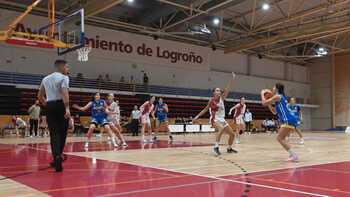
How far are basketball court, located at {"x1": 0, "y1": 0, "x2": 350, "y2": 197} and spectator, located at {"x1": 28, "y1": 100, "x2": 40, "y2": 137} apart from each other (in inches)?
21.9

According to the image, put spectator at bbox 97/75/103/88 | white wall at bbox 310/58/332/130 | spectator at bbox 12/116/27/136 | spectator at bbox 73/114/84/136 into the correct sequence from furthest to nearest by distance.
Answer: white wall at bbox 310/58/332/130 → spectator at bbox 97/75/103/88 → spectator at bbox 73/114/84/136 → spectator at bbox 12/116/27/136

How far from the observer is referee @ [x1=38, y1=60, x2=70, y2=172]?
6.66 m

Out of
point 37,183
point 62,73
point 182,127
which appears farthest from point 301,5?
point 37,183

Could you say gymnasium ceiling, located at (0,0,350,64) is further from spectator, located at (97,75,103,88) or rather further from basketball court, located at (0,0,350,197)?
spectator, located at (97,75,103,88)

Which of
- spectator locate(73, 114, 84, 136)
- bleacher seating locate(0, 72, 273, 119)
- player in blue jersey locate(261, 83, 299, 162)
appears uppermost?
bleacher seating locate(0, 72, 273, 119)

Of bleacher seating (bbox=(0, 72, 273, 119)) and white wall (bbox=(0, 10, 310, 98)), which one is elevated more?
white wall (bbox=(0, 10, 310, 98))

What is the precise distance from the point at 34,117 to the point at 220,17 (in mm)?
15421

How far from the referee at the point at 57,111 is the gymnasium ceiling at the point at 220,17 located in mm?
15600

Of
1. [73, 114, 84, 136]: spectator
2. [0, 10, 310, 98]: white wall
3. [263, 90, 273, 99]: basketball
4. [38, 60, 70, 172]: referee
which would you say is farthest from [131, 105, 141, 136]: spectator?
[38, 60, 70, 172]: referee

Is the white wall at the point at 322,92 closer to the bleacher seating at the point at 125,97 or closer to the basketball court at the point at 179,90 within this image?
the basketball court at the point at 179,90

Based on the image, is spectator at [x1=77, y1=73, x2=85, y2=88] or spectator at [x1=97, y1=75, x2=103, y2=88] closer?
spectator at [x1=77, y1=73, x2=85, y2=88]

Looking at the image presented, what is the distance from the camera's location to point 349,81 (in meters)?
40.2

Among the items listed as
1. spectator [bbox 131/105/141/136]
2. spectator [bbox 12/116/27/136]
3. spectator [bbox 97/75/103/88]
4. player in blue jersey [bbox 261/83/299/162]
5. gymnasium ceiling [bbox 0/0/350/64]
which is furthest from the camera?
spectator [bbox 97/75/103/88]

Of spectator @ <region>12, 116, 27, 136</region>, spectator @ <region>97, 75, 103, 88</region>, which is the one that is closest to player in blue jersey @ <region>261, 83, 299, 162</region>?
spectator @ <region>12, 116, 27, 136</region>
